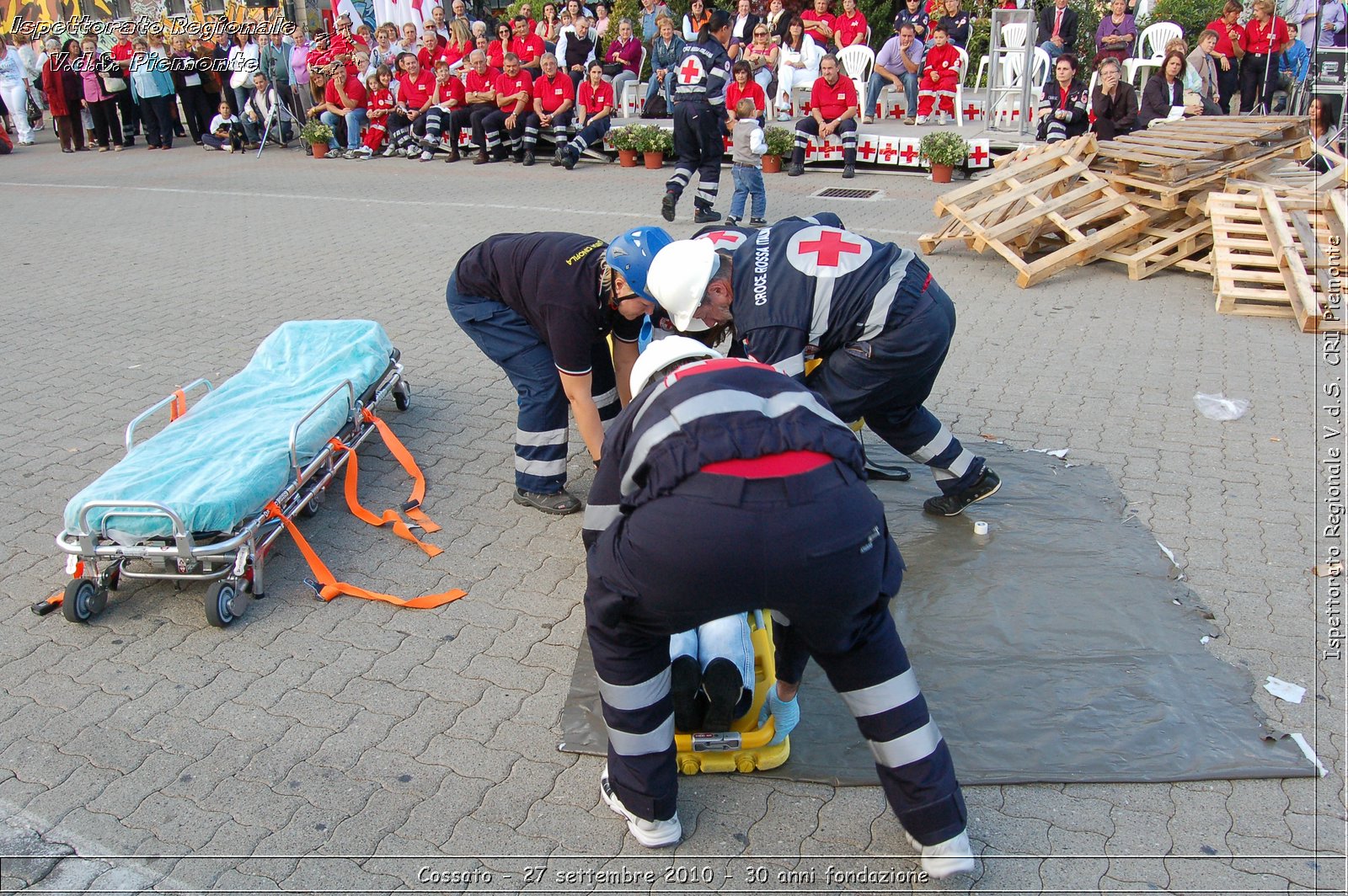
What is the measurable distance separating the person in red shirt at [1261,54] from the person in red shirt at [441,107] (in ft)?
37.2

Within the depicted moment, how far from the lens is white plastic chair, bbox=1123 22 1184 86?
1445 centimetres

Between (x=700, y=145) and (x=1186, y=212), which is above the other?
(x=700, y=145)

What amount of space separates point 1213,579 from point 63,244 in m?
11.5

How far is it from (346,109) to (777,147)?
7831mm

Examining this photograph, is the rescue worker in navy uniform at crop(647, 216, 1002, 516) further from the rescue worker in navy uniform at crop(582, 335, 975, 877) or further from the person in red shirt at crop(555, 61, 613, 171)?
the person in red shirt at crop(555, 61, 613, 171)

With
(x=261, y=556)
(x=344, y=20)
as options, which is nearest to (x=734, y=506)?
(x=261, y=556)

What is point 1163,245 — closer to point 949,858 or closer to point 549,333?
point 549,333

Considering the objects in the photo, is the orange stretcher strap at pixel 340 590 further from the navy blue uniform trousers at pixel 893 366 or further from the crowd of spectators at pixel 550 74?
the crowd of spectators at pixel 550 74

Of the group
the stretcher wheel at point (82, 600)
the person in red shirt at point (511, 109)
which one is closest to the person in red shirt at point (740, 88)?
the person in red shirt at point (511, 109)

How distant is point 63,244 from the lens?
35.9 feet

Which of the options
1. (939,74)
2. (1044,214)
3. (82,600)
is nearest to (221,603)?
(82,600)

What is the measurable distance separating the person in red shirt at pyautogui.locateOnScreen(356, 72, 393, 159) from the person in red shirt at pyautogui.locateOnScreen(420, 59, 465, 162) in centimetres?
84

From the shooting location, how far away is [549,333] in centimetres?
442

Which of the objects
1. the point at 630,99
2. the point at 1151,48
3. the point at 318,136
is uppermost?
the point at 1151,48
